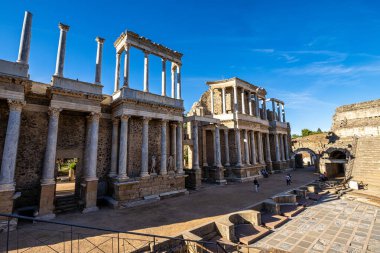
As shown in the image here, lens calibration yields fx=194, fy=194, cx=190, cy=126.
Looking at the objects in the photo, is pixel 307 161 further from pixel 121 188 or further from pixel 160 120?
pixel 121 188

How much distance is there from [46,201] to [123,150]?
16.4 feet

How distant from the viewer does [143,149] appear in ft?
47.7

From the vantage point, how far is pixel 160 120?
16.2m

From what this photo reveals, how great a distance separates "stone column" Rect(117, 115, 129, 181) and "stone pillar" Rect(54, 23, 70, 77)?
15.2 ft

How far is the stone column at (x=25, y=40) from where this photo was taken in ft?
33.7

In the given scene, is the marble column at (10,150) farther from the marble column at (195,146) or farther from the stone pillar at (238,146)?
the stone pillar at (238,146)

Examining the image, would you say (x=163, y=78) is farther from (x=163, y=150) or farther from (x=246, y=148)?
(x=246, y=148)

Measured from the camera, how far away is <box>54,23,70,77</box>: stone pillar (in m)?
11.9

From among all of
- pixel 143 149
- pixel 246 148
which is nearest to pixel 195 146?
pixel 143 149

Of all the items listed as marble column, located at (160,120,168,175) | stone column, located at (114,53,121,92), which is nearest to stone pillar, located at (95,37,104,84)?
stone column, located at (114,53,121,92)

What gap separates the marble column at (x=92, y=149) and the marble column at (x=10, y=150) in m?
3.58

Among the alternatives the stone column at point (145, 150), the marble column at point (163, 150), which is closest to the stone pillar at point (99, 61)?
the stone column at point (145, 150)

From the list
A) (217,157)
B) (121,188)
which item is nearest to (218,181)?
(217,157)

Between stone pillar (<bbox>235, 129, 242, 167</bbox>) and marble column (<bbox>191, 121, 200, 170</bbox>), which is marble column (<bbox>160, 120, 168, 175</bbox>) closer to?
marble column (<bbox>191, 121, 200, 170</bbox>)
